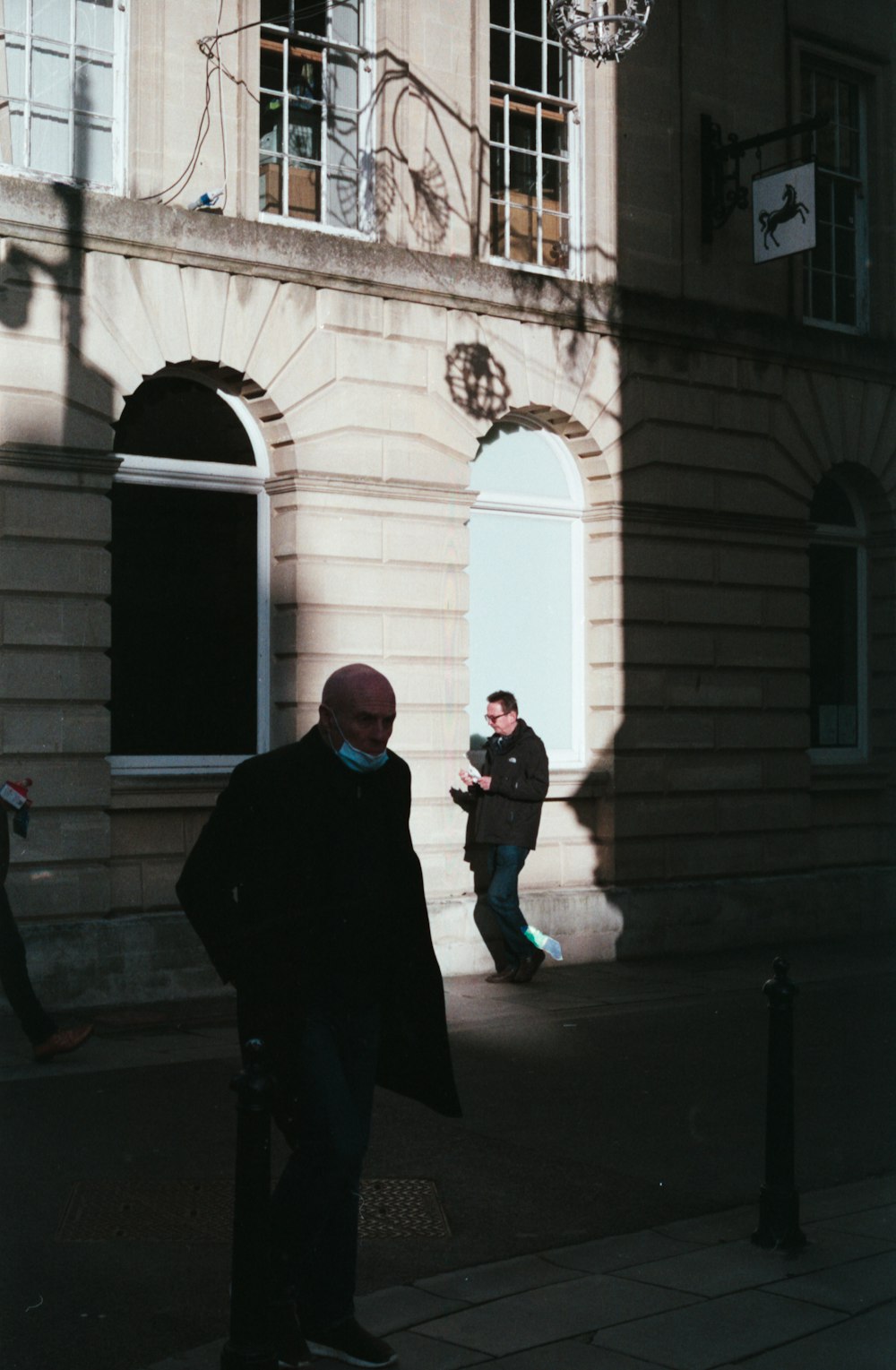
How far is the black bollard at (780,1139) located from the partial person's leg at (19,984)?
15.4 ft

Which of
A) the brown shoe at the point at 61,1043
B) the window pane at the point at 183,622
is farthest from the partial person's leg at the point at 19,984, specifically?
the window pane at the point at 183,622

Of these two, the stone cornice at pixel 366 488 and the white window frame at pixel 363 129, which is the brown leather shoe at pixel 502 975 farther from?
the white window frame at pixel 363 129

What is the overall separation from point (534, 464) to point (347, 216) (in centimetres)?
262

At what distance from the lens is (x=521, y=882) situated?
1440cm

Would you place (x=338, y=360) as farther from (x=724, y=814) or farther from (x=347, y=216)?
(x=724, y=814)

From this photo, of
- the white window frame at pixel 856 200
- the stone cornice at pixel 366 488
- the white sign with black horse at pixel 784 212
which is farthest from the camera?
the white window frame at pixel 856 200

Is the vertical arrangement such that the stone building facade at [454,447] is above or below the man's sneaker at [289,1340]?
above

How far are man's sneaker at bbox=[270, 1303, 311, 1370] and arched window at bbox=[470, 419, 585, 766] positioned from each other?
375 inches

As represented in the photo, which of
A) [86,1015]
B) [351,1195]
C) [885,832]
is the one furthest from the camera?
[885,832]

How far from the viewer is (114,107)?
41.5ft

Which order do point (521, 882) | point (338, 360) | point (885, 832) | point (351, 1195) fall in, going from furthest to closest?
1. point (885, 832)
2. point (521, 882)
3. point (338, 360)
4. point (351, 1195)

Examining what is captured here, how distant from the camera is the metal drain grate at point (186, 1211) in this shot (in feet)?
21.4

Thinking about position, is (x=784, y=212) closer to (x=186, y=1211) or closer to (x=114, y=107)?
(x=114, y=107)

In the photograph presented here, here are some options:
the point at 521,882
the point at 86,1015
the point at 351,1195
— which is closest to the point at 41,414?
the point at 86,1015
